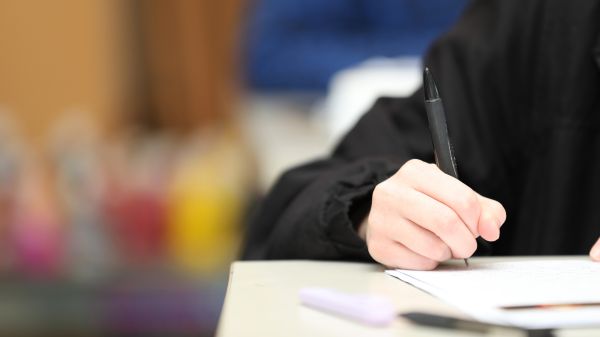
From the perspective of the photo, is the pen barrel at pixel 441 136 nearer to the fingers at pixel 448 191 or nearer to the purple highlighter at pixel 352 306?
the fingers at pixel 448 191

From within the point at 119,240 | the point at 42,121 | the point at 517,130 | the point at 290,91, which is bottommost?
the point at 119,240

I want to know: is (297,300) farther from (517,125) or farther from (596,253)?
(517,125)

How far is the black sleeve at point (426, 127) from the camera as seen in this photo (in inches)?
34.3

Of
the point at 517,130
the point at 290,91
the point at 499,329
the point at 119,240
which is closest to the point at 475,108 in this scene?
the point at 517,130

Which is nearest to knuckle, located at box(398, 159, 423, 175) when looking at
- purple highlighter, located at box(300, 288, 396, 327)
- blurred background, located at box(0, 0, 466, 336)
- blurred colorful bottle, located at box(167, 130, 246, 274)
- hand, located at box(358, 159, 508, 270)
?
hand, located at box(358, 159, 508, 270)

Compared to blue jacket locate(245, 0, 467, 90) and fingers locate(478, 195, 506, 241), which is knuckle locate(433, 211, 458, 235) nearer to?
fingers locate(478, 195, 506, 241)

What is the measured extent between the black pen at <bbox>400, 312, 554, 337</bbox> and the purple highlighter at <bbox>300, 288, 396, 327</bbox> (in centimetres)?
2

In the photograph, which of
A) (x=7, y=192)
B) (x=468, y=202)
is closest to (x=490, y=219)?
(x=468, y=202)

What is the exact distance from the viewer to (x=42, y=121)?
2.87 meters

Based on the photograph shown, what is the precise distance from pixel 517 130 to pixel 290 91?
1.27m

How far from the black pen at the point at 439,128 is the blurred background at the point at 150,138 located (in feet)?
3.02

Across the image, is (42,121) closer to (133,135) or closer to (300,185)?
(133,135)

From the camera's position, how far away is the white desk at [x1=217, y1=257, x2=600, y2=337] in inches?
19.3

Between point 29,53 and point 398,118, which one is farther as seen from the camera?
point 29,53
